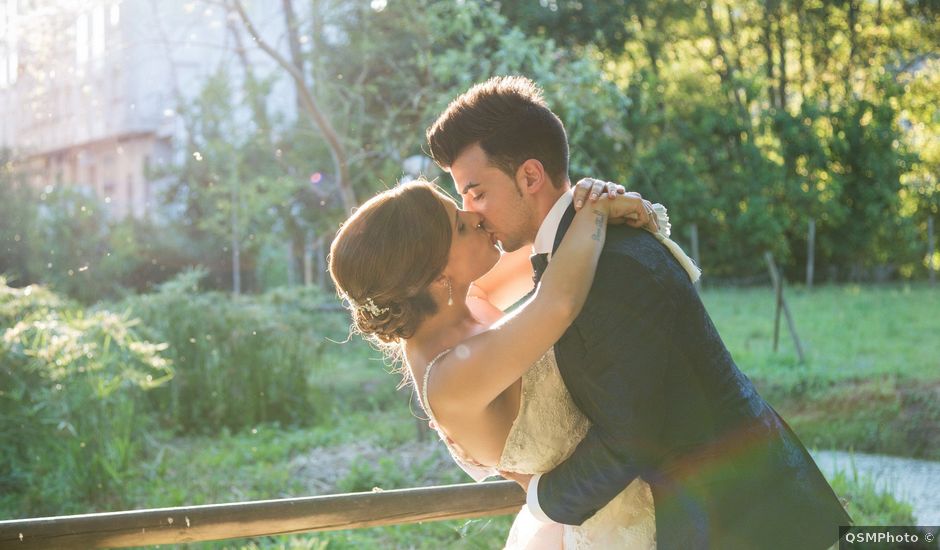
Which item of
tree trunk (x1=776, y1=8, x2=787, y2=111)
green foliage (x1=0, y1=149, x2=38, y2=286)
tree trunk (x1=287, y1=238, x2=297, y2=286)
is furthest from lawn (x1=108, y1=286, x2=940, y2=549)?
tree trunk (x1=776, y1=8, x2=787, y2=111)

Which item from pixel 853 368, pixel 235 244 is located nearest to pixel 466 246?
pixel 853 368

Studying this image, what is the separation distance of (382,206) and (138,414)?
17.7 ft

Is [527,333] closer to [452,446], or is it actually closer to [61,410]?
[452,446]

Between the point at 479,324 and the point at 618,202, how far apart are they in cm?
42

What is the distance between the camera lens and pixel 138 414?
22.0 feet

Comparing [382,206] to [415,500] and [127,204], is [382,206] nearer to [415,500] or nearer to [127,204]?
[415,500]

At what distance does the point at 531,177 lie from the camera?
184 cm

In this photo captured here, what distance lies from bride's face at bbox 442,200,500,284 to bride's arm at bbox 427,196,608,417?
23 centimetres

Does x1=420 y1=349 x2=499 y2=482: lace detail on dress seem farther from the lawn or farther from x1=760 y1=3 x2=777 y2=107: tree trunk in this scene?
x1=760 y1=3 x2=777 y2=107: tree trunk

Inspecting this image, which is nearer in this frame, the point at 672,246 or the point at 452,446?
the point at 672,246

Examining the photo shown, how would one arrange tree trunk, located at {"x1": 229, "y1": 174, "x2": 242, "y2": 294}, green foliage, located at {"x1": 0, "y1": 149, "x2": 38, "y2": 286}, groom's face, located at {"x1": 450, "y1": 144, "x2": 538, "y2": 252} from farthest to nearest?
green foliage, located at {"x1": 0, "y1": 149, "x2": 38, "y2": 286} < tree trunk, located at {"x1": 229, "y1": 174, "x2": 242, "y2": 294} < groom's face, located at {"x1": 450, "y1": 144, "x2": 538, "y2": 252}

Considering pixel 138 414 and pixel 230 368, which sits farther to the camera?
pixel 230 368

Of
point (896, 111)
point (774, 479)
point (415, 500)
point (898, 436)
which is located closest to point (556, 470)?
point (774, 479)

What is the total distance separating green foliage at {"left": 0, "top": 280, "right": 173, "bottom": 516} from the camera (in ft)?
18.0
